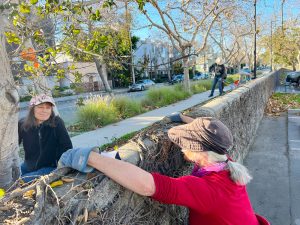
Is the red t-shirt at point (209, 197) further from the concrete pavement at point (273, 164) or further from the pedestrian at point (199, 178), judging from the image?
the concrete pavement at point (273, 164)

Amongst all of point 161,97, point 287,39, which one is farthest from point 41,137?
point 287,39

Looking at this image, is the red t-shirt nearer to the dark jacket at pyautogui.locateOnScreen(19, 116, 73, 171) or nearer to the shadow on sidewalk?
the dark jacket at pyautogui.locateOnScreen(19, 116, 73, 171)

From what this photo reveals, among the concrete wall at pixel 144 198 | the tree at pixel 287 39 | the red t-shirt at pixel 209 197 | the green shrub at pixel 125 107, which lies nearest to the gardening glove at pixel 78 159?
the concrete wall at pixel 144 198

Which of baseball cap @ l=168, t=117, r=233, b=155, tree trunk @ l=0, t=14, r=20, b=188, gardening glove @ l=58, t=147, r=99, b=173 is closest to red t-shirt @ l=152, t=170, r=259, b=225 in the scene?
baseball cap @ l=168, t=117, r=233, b=155

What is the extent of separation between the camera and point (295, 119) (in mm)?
11352

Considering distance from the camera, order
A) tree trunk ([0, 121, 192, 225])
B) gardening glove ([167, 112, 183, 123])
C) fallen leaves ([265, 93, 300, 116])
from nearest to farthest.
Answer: tree trunk ([0, 121, 192, 225]) < gardening glove ([167, 112, 183, 123]) < fallen leaves ([265, 93, 300, 116])

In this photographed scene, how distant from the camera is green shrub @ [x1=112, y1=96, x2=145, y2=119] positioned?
44.6 ft

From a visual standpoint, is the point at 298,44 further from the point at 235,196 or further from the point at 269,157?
the point at 235,196

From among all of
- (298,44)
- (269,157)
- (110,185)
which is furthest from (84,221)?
(298,44)

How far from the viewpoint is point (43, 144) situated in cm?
369

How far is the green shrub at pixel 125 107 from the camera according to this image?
1360 centimetres

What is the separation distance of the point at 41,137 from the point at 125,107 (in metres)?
10.2

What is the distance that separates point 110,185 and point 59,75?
244 centimetres

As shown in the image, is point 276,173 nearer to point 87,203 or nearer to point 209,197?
point 209,197
